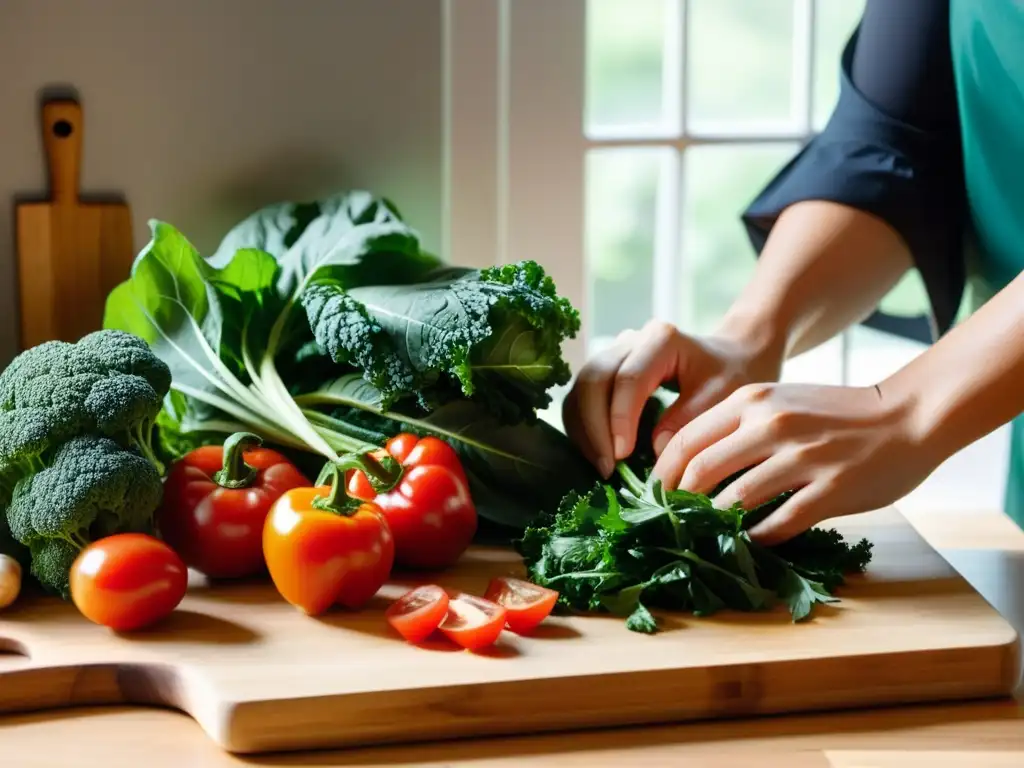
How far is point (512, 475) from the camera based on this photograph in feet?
4.16

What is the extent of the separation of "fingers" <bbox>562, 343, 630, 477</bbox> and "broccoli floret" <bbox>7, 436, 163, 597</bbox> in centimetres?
42

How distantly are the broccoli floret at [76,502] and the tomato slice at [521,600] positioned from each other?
31 centimetres

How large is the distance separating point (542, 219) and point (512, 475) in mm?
564

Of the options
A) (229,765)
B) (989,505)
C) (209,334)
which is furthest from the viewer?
(989,505)

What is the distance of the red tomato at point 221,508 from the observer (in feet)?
3.77

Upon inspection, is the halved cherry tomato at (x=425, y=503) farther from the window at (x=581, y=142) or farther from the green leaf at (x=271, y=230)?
the window at (x=581, y=142)

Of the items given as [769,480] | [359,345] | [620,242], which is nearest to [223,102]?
[359,345]

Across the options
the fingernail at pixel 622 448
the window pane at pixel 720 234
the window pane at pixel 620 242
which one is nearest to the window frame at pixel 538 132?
the fingernail at pixel 622 448

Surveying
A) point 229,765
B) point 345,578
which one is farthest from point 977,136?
point 229,765

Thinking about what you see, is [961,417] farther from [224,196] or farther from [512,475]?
[224,196]

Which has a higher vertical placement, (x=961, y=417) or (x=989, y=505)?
(x=961, y=417)

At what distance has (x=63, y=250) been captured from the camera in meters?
1.57

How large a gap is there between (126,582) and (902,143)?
946 mm

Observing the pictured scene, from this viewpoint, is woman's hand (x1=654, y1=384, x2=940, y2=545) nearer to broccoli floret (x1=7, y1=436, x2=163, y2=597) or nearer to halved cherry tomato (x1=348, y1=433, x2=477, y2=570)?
halved cherry tomato (x1=348, y1=433, x2=477, y2=570)
